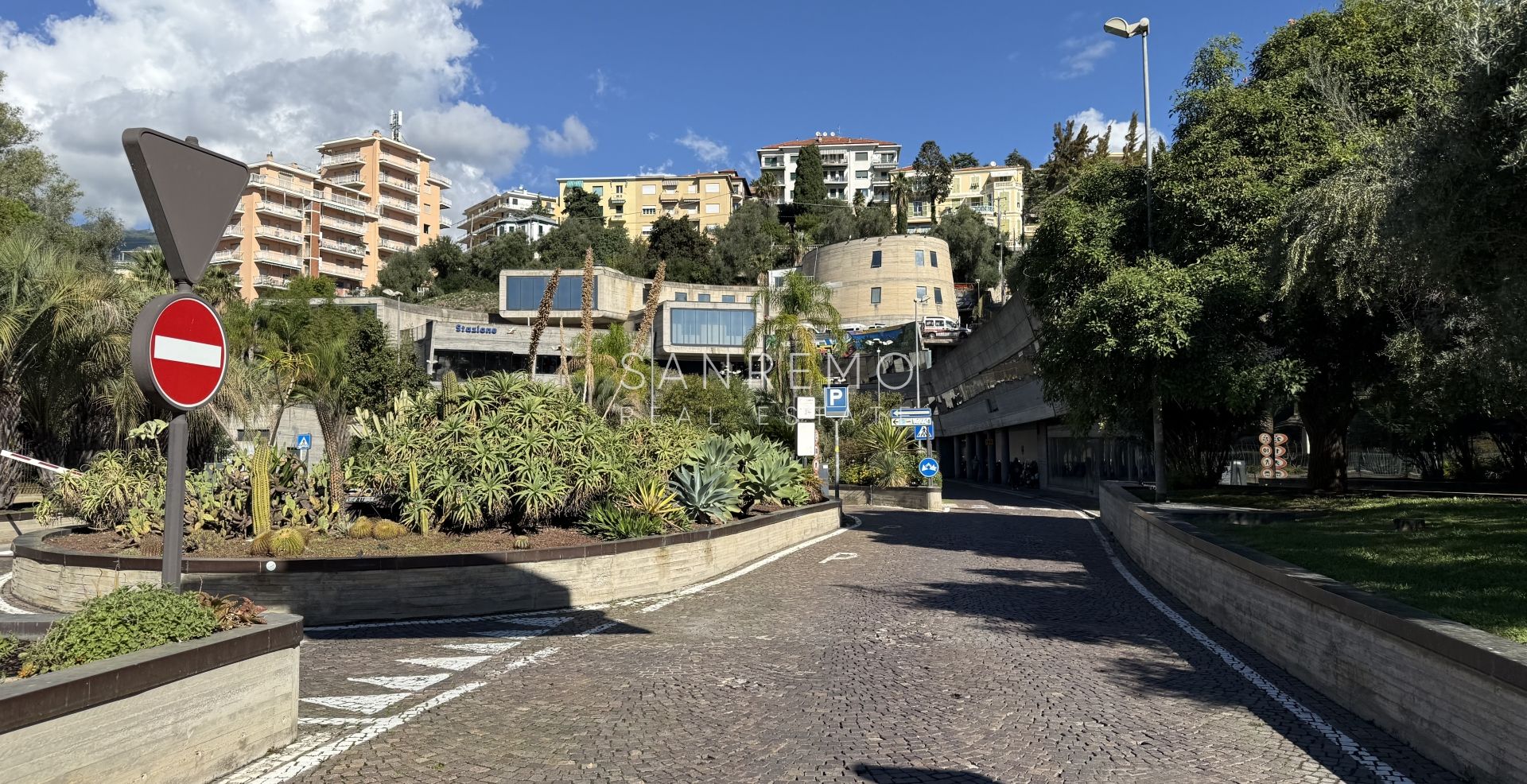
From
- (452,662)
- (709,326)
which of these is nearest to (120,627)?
(452,662)

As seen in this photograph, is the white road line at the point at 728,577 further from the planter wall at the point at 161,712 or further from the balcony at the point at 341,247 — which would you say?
the balcony at the point at 341,247

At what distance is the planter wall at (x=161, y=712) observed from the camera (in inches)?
164

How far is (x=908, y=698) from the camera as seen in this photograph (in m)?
7.15

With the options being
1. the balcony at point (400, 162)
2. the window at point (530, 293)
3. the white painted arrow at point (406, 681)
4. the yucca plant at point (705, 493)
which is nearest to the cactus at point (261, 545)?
the white painted arrow at point (406, 681)

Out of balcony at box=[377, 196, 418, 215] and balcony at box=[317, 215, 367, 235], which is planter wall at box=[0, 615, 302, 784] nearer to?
balcony at box=[317, 215, 367, 235]

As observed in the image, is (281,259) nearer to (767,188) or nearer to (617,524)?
(767,188)

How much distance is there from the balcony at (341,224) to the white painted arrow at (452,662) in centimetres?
11171

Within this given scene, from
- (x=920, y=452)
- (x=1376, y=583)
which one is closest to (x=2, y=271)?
(x=1376, y=583)

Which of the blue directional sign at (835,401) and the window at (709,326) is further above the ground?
the window at (709,326)

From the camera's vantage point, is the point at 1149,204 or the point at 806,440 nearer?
the point at 1149,204

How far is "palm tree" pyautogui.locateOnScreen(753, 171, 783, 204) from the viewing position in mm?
130750

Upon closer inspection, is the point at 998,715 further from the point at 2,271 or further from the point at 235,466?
the point at 2,271

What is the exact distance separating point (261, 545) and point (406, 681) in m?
5.51

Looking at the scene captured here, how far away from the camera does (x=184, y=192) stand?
18.1 ft
